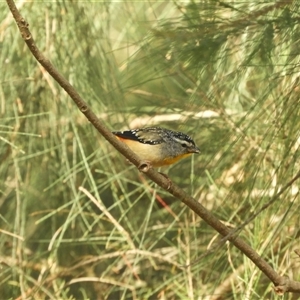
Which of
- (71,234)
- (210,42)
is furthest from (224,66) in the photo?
(71,234)

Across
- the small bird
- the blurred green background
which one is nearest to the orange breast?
the small bird

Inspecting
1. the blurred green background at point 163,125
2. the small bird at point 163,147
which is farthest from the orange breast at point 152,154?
the blurred green background at point 163,125

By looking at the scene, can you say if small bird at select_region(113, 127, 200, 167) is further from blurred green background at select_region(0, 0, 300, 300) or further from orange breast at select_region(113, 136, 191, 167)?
blurred green background at select_region(0, 0, 300, 300)

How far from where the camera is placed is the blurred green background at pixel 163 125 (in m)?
2.35

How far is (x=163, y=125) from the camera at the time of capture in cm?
304

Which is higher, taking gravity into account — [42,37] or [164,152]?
[42,37]

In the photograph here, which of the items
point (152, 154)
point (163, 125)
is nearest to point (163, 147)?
point (152, 154)

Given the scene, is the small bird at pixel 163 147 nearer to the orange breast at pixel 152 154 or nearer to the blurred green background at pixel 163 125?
the orange breast at pixel 152 154

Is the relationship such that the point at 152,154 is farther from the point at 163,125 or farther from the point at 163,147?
the point at 163,125

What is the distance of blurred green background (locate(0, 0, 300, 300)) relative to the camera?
2354 millimetres

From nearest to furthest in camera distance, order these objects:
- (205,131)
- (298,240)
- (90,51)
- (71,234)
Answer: (298,240)
(205,131)
(90,51)
(71,234)

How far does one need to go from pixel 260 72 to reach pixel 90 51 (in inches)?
26.8

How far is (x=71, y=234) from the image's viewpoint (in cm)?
335

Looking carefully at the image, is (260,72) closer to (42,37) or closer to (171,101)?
(171,101)
